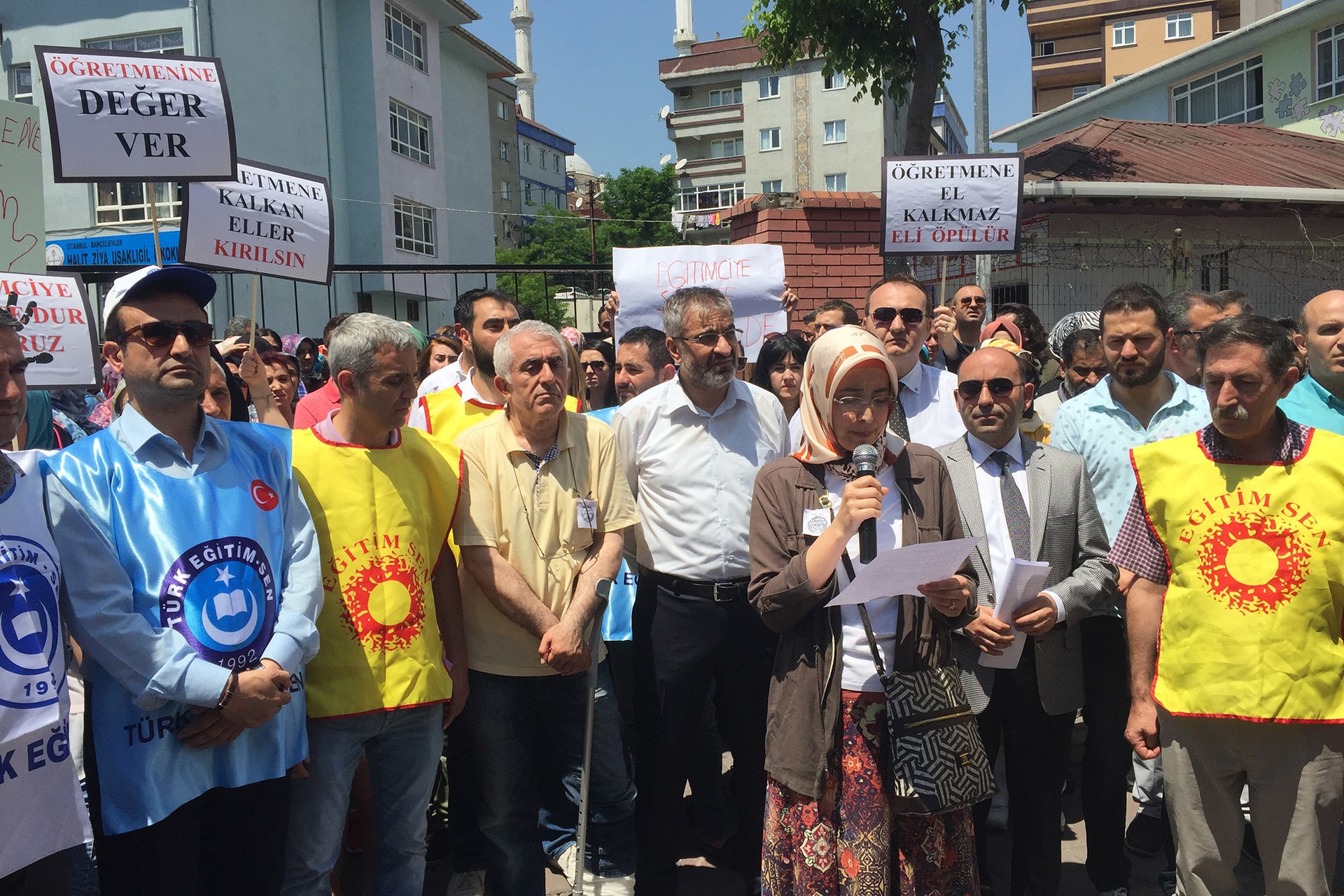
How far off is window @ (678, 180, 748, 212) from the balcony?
2.98 metres

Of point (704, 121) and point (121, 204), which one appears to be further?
point (704, 121)

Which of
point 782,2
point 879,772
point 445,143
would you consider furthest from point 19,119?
point 445,143

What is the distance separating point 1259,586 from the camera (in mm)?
2945

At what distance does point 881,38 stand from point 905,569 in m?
10.1

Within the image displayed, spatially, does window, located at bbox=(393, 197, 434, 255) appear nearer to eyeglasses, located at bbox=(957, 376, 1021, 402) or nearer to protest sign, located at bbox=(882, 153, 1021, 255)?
protest sign, located at bbox=(882, 153, 1021, 255)

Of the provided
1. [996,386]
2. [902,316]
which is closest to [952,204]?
[902,316]

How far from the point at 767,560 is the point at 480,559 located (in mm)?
971

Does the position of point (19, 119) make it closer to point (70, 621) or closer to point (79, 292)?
point (79, 292)

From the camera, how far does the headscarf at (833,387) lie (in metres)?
2.96

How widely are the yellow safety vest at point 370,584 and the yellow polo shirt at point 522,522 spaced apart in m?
0.24

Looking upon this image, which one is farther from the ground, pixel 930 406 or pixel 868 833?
pixel 930 406

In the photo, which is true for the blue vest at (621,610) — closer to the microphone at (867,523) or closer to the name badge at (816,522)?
the name badge at (816,522)

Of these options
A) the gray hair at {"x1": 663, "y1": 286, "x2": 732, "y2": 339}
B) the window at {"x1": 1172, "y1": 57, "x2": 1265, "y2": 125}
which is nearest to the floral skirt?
the gray hair at {"x1": 663, "y1": 286, "x2": 732, "y2": 339}

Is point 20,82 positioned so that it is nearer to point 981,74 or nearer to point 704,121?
point 981,74
